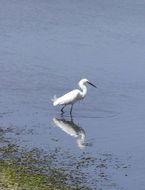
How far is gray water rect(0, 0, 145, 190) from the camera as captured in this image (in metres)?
22.9

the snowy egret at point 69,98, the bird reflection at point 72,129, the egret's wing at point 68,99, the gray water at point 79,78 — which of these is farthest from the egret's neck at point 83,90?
the bird reflection at point 72,129

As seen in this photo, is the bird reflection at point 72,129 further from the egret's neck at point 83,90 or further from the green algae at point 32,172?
the green algae at point 32,172

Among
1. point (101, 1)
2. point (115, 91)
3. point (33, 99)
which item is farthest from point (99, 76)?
point (101, 1)

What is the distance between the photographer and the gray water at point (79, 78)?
75.3 feet

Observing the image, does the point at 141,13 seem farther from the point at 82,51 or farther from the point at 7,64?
the point at 7,64

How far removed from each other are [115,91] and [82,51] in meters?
9.97

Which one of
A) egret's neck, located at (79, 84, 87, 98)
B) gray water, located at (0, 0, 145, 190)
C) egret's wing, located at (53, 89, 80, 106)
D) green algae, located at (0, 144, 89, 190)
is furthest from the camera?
egret's neck, located at (79, 84, 87, 98)

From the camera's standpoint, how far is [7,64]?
36.1 meters

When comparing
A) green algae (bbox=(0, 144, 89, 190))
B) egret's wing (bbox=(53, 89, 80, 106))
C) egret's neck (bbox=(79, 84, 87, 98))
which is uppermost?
egret's neck (bbox=(79, 84, 87, 98))

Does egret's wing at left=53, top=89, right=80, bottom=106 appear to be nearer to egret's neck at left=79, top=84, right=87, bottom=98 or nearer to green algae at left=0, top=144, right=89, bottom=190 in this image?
egret's neck at left=79, top=84, right=87, bottom=98

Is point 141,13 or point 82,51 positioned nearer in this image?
point 82,51

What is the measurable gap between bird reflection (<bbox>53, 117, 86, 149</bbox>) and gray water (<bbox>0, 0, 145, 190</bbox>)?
0.12 ft

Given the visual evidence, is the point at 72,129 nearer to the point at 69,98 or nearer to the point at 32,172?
the point at 69,98

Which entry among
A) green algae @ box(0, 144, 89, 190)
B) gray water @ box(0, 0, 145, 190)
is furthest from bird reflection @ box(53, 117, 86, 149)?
green algae @ box(0, 144, 89, 190)
